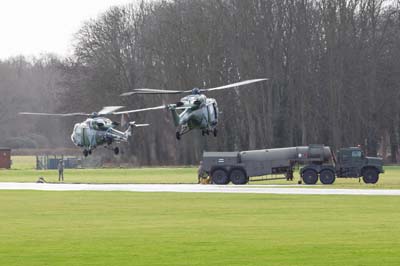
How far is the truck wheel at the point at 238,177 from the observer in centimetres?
8538

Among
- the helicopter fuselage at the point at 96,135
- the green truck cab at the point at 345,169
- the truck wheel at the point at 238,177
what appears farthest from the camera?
the truck wheel at the point at 238,177

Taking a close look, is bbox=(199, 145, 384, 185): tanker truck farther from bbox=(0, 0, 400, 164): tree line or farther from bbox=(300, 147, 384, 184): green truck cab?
bbox=(0, 0, 400, 164): tree line

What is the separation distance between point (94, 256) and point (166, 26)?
100460 millimetres

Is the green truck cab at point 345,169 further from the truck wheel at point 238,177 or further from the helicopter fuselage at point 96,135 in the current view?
the helicopter fuselage at point 96,135

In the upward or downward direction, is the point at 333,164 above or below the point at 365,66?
below

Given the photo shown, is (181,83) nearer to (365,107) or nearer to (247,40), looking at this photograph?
(247,40)

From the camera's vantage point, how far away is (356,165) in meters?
83.6

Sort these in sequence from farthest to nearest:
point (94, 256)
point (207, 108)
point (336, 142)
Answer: point (336, 142), point (207, 108), point (94, 256)

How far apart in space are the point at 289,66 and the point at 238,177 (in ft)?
149

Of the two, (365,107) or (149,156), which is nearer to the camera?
(365,107)

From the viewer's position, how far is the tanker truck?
83062 millimetres

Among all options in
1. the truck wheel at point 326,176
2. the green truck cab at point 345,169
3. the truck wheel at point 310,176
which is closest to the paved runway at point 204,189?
the truck wheel at point 310,176

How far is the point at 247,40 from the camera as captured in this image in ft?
416

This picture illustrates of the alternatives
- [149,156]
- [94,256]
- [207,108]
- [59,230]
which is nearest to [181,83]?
[149,156]
